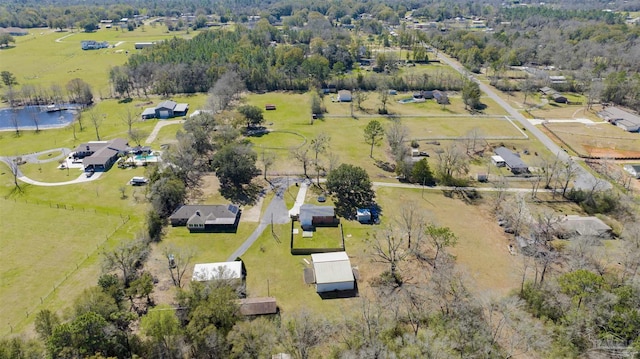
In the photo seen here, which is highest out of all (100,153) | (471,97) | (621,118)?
(471,97)

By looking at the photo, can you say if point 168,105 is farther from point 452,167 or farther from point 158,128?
point 452,167

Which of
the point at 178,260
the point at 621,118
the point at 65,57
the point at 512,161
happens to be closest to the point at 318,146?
the point at 512,161

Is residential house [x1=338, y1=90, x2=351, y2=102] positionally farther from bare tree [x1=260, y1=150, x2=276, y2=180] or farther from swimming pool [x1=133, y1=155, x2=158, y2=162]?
swimming pool [x1=133, y1=155, x2=158, y2=162]

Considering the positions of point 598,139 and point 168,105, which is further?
point 168,105

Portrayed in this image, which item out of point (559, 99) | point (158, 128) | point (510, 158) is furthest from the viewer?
point (559, 99)

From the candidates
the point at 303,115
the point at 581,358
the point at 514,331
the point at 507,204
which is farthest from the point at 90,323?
the point at 303,115

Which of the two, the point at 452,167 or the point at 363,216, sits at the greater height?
the point at 452,167
